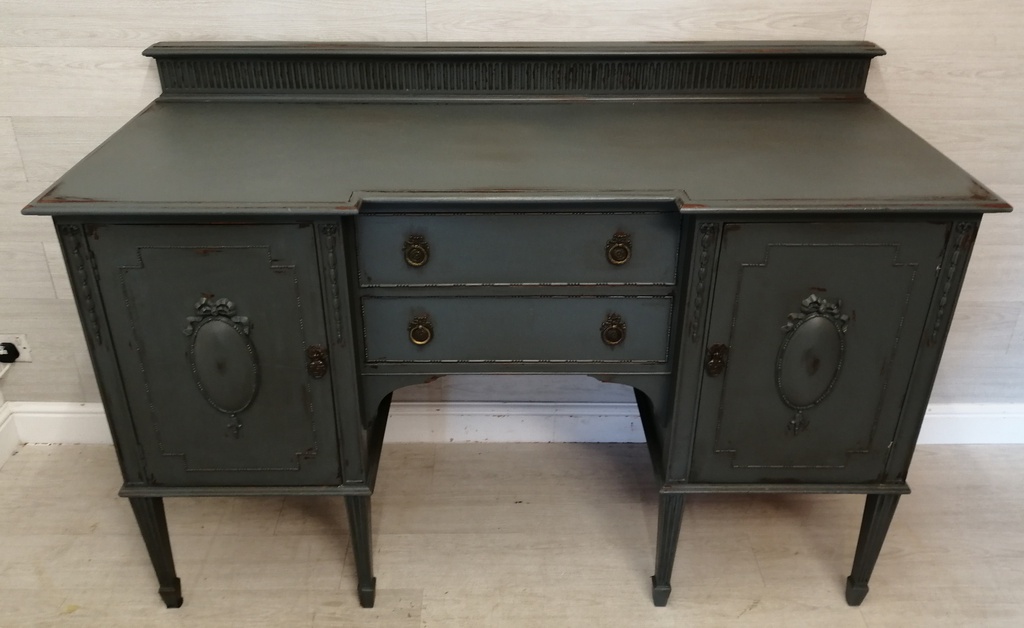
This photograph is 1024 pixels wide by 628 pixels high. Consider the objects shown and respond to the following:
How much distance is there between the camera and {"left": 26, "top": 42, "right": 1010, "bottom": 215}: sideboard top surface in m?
1.19

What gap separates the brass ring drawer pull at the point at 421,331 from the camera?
1341mm

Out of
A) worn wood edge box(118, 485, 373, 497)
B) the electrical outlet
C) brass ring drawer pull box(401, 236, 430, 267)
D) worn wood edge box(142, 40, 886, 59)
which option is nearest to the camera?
brass ring drawer pull box(401, 236, 430, 267)

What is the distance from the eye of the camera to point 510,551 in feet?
5.94

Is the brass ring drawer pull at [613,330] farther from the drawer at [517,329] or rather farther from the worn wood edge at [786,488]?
the worn wood edge at [786,488]

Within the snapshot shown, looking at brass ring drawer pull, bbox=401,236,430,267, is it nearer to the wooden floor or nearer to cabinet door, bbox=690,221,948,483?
cabinet door, bbox=690,221,948,483

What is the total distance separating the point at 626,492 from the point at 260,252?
1.17 meters

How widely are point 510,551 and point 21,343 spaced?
4.54 feet

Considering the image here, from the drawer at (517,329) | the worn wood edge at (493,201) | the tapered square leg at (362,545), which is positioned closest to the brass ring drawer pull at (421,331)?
the drawer at (517,329)

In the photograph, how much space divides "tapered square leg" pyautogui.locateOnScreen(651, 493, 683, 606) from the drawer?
339mm

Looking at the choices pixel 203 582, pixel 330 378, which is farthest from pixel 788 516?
pixel 203 582

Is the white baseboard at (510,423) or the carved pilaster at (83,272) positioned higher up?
the carved pilaster at (83,272)

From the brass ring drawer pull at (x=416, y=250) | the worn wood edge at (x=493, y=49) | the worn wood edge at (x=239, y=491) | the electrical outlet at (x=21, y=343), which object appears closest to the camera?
the brass ring drawer pull at (x=416, y=250)

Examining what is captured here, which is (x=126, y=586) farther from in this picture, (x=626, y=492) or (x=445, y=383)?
(x=626, y=492)

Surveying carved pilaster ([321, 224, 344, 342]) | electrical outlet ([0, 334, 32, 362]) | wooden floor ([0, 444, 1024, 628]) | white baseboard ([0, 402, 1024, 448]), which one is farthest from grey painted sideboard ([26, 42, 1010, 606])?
electrical outlet ([0, 334, 32, 362])
